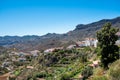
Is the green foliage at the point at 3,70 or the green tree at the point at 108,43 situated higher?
the green tree at the point at 108,43

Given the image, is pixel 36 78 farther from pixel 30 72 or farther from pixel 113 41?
pixel 113 41

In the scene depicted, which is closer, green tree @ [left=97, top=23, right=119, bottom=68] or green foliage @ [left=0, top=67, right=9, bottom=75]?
green tree @ [left=97, top=23, right=119, bottom=68]

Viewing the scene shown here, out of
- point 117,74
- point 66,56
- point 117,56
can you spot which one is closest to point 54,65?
point 66,56

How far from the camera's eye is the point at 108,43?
27703mm

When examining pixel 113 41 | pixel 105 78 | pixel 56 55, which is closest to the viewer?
pixel 105 78

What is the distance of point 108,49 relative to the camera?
2789 cm

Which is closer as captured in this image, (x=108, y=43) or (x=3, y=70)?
(x=108, y=43)

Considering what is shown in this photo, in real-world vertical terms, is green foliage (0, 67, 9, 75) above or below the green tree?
below

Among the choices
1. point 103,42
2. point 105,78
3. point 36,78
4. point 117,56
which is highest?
point 103,42

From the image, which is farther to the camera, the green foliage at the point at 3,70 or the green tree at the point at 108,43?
the green foliage at the point at 3,70

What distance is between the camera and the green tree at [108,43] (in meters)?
27.5

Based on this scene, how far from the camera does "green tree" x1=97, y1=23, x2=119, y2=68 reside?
27.5m

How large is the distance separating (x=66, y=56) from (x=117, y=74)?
6300cm

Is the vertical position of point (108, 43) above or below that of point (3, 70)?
above
